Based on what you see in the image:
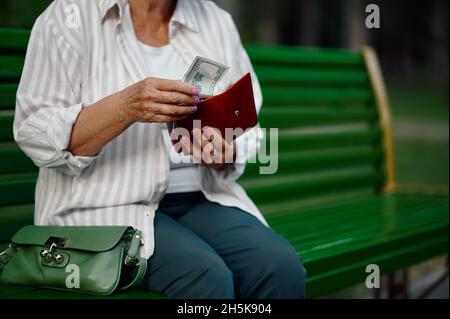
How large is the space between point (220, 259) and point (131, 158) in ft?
1.46

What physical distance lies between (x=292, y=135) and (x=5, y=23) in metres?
3.12

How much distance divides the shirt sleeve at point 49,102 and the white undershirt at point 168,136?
29cm

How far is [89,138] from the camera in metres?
2.33

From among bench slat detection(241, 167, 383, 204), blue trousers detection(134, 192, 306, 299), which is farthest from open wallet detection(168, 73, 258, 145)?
bench slat detection(241, 167, 383, 204)

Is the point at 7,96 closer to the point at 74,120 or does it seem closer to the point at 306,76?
the point at 74,120

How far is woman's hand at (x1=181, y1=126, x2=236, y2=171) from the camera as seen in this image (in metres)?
2.44

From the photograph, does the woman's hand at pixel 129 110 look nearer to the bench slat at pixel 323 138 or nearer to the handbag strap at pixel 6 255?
the handbag strap at pixel 6 255

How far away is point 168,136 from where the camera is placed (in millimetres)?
2621

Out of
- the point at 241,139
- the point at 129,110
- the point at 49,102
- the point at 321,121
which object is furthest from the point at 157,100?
the point at 321,121

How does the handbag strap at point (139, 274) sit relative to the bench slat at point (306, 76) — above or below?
below

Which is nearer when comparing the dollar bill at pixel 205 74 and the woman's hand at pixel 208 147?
the dollar bill at pixel 205 74

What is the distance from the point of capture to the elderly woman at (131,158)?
2.29 meters

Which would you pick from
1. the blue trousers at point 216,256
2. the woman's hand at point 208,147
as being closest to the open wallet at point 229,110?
the woman's hand at point 208,147
